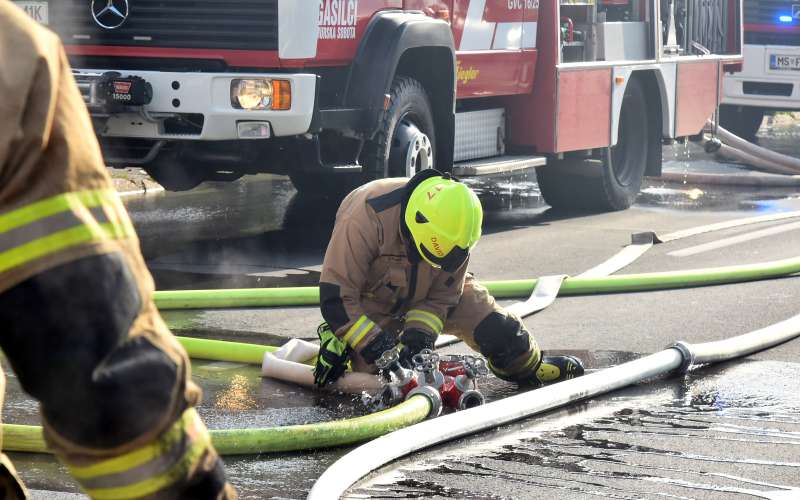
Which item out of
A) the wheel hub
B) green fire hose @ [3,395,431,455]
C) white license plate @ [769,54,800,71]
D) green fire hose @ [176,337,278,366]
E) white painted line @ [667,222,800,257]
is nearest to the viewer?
green fire hose @ [3,395,431,455]

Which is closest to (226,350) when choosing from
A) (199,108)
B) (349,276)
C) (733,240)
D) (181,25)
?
(349,276)

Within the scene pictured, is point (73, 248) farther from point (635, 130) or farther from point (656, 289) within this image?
point (635, 130)

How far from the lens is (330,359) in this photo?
516 cm

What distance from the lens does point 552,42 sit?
10.0 meters

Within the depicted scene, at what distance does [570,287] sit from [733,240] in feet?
8.67

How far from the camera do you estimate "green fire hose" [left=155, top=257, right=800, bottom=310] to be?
668cm

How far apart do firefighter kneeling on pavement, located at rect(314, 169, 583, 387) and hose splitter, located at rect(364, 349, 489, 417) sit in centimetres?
7

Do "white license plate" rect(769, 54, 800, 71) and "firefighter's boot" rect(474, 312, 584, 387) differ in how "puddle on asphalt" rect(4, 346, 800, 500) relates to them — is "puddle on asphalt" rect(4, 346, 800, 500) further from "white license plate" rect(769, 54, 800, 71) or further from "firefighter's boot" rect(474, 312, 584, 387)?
"white license plate" rect(769, 54, 800, 71)

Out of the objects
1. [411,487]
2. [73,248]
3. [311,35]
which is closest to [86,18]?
[311,35]

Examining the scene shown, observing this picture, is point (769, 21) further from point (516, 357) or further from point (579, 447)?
point (579, 447)

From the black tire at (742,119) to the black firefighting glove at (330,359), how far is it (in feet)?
43.7

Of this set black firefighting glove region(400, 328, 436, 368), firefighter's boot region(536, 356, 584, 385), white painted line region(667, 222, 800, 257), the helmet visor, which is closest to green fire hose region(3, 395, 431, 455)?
black firefighting glove region(400, 328, 436, 368)

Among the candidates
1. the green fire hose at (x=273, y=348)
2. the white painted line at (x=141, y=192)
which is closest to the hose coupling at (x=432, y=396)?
the green fire hose at (x=273, y=348)

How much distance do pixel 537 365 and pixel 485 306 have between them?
317 mm
